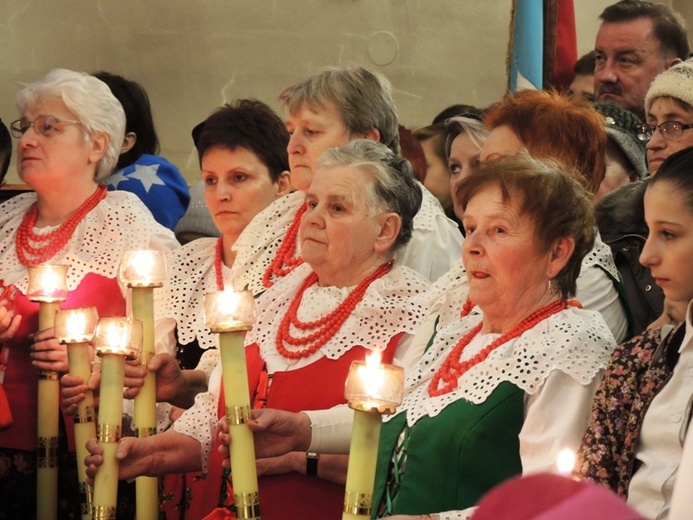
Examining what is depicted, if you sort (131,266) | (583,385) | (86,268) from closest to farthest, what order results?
(583,385) < (131,266) < (86,268)

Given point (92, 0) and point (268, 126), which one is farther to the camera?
point (92, 0)

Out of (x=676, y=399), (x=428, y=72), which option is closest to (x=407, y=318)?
(x=676, y=399)

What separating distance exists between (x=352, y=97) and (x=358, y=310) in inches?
29.8

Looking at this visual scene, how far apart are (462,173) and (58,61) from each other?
3.05 meters

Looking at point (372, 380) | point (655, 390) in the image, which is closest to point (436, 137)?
point (655, 390)

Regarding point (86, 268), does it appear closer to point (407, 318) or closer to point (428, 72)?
point (407, 318)

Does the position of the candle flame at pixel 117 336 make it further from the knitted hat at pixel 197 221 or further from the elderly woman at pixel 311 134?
the knitted hat at pixel 197 221

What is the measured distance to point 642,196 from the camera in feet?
9.89

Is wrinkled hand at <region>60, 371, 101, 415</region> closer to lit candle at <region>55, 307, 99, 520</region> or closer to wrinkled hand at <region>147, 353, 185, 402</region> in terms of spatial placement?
lit candle at <region>55, 307, 99, 520</region>

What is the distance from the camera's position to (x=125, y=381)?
2834 mm

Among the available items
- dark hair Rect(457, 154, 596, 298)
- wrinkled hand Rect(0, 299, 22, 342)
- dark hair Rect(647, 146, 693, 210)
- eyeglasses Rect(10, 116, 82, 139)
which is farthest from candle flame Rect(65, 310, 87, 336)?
dark hair Rect(647, 146, 693, 210)

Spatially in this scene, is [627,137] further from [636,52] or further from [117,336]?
[117,336]

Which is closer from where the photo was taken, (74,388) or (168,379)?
(74,388)

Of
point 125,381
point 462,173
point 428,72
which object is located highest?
point 428,72
